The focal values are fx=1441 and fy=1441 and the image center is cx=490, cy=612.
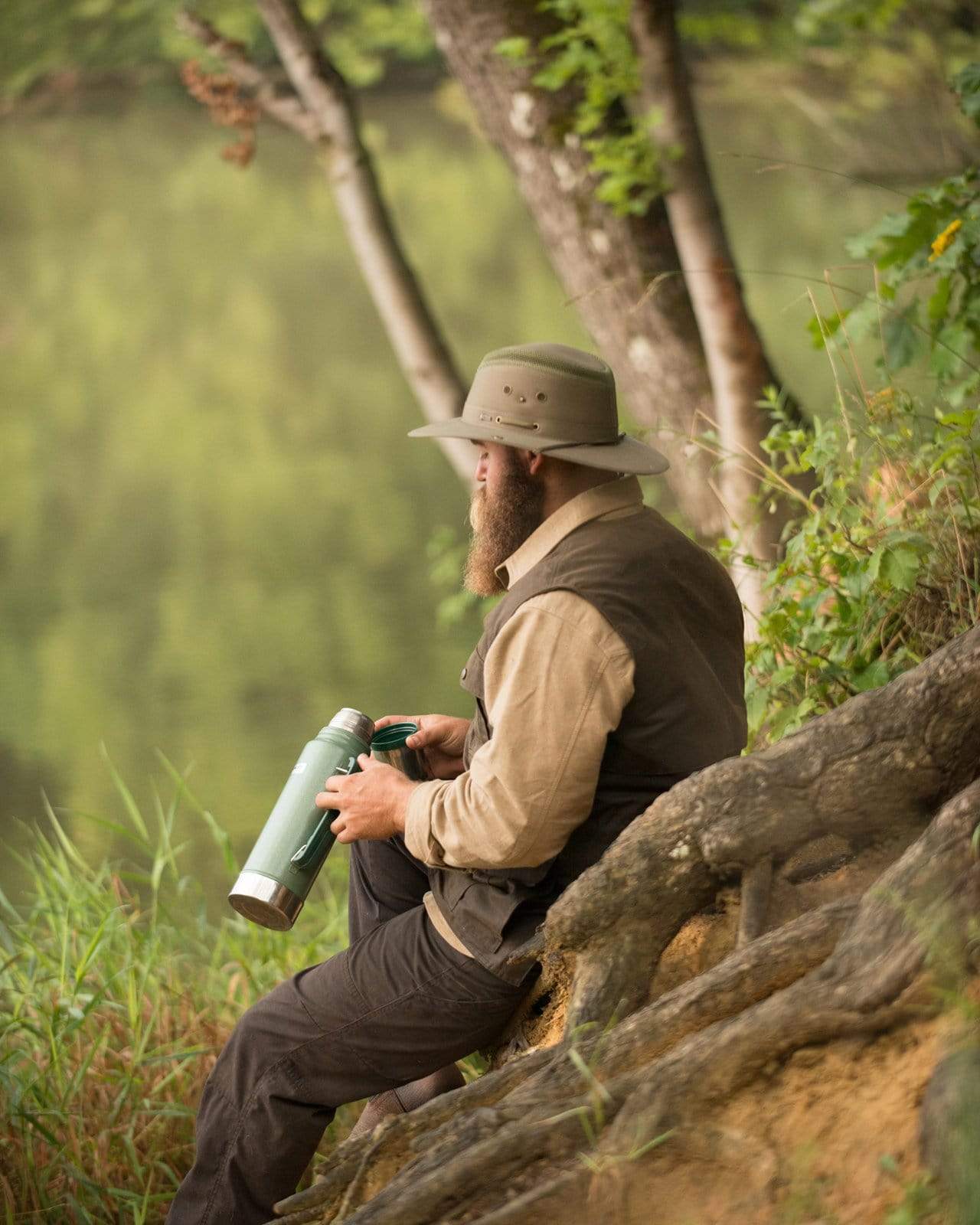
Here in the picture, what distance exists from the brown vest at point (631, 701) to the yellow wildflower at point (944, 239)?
1.30m

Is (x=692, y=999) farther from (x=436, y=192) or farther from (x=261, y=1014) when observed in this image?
(x=436, y=192)

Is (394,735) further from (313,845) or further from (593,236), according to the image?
(593,236)

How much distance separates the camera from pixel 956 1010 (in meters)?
1.63

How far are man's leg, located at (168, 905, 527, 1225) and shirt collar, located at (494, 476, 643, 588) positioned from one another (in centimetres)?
61

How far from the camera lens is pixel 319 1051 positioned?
2377mm

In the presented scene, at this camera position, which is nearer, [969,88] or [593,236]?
[969,88]

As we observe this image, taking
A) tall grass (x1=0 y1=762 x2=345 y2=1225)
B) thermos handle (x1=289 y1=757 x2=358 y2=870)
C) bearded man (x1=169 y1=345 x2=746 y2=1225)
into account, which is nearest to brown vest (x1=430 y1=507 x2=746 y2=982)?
bearded man (x1=169 y1=345 x2=746 y2=1225)

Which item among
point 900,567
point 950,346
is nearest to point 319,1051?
point 900,567

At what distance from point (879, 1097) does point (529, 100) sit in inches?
147

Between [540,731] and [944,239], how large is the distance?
1.79 m

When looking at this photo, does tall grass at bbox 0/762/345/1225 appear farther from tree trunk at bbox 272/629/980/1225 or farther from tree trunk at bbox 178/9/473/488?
tree trunk at bbox 178/9/473/488

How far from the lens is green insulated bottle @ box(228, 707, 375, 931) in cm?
240

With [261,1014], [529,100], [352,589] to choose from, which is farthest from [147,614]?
[261,1014]

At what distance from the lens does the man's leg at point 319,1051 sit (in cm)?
235
